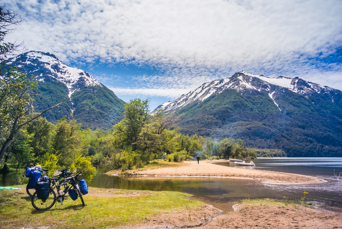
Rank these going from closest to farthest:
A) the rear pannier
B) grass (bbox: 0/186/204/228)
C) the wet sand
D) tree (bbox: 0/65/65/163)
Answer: grass (bbox: 0/186/204/228), the rear pannier, the wet sand, tree (bbox: 0/65/65/163)

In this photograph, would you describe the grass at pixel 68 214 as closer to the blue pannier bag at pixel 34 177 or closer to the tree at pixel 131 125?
the blue pannier bag at pixel 34 177

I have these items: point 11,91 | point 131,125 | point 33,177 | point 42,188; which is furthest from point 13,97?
point 131,125

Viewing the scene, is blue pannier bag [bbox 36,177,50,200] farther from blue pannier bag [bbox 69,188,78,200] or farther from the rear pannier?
blue pannier bag [bbox 69,188,78,200]

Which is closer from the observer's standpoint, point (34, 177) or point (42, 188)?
point (42, 188)

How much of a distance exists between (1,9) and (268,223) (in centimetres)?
1633

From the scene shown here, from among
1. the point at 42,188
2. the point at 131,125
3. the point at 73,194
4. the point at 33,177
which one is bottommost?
the point at 73,194

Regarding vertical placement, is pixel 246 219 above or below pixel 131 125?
below

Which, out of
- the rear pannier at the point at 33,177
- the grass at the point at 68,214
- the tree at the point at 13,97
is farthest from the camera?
the tree at the point at 13,97

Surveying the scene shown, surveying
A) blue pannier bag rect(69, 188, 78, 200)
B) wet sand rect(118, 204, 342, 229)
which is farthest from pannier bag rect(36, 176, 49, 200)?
wet sand rect(118, 204, 342, 229)

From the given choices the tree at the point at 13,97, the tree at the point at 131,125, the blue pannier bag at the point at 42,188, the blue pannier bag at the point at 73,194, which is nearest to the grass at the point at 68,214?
the blue pannier bag at the point at 73,194

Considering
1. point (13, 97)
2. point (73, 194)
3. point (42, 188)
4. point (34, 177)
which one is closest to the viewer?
point (42, 188)

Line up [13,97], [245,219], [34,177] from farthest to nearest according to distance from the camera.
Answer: [13,97]
[245,219]
[34,177]

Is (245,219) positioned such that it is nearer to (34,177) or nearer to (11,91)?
(34,177)

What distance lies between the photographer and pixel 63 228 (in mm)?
6820
